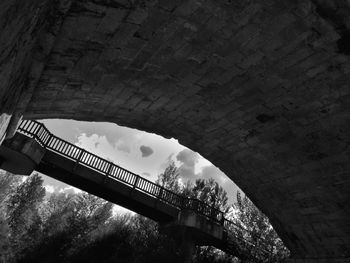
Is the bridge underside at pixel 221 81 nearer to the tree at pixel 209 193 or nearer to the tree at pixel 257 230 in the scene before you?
the tree at pixel 257 230

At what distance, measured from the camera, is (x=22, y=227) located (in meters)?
30.2

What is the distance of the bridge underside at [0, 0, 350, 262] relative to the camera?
11.6 feet

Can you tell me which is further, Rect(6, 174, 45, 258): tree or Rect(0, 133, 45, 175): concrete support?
Rect(6, 174, 45, 258): tree

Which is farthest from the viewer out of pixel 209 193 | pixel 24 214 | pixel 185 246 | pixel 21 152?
pixel 24 214

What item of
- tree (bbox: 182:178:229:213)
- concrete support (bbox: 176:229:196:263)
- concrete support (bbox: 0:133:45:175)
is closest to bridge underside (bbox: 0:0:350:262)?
concrete support (bbox: 0:133:45:175)

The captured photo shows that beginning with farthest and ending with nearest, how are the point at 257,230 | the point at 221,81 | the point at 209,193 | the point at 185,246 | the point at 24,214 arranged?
the point at 24,214
the point at 209,193
the point at 257,230
the point at 185,246
the point at 221,81

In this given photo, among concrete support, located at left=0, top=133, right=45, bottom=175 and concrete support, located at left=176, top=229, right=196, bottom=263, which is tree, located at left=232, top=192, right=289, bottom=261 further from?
concrete support, located at left=0, top=133, right=45, bottom=175

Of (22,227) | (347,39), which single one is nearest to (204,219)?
(347,39)


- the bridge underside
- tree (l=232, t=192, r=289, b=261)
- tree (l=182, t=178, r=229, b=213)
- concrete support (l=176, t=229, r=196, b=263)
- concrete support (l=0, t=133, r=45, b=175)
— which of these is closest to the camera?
the bridge underside

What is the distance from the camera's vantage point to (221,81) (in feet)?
15.9

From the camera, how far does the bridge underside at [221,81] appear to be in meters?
3.53

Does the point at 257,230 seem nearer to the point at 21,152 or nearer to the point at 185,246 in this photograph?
the point at 185,246

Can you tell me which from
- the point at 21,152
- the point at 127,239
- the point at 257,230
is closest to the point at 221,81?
the point at 21,152

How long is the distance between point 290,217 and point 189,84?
512cm
